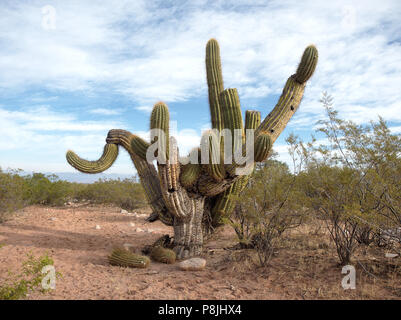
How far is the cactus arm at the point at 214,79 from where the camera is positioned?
7809mm

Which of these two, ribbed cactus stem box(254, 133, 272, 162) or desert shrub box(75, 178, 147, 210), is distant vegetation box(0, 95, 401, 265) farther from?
desert shrub box(75, 178, 147, 210)

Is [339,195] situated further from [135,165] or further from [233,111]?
[135,165]

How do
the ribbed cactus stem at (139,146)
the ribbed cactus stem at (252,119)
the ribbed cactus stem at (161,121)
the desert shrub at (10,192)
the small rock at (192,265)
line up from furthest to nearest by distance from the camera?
the desert shrub at (10,192) → the ribbed cactus stem at (252,119) → the ribbed cactus stem at (139,146) → the small rock at (192,265) → the ribbed cactus stem at (161,121)

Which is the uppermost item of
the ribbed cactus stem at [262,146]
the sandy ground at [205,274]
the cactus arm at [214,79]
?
the cactus arm at [214,79]

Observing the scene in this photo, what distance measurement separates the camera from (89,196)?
59.6 ft

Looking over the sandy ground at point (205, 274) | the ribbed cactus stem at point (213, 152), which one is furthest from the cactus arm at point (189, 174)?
the sandy ground at point (205, 274)

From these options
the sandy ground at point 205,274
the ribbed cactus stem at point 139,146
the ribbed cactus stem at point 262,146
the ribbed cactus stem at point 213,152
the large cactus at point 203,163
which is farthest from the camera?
the ribbed cactus stem at point 139,146

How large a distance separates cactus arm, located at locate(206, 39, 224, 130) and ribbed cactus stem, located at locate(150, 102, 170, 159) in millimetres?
1585

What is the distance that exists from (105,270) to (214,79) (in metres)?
4.88

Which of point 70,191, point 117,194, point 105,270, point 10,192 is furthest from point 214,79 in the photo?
point 70,191

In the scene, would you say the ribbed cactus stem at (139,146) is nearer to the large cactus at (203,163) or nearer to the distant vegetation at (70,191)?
the large cactus at (203,163)

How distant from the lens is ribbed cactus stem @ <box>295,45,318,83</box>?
7559 mm

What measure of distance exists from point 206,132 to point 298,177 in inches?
82.3
